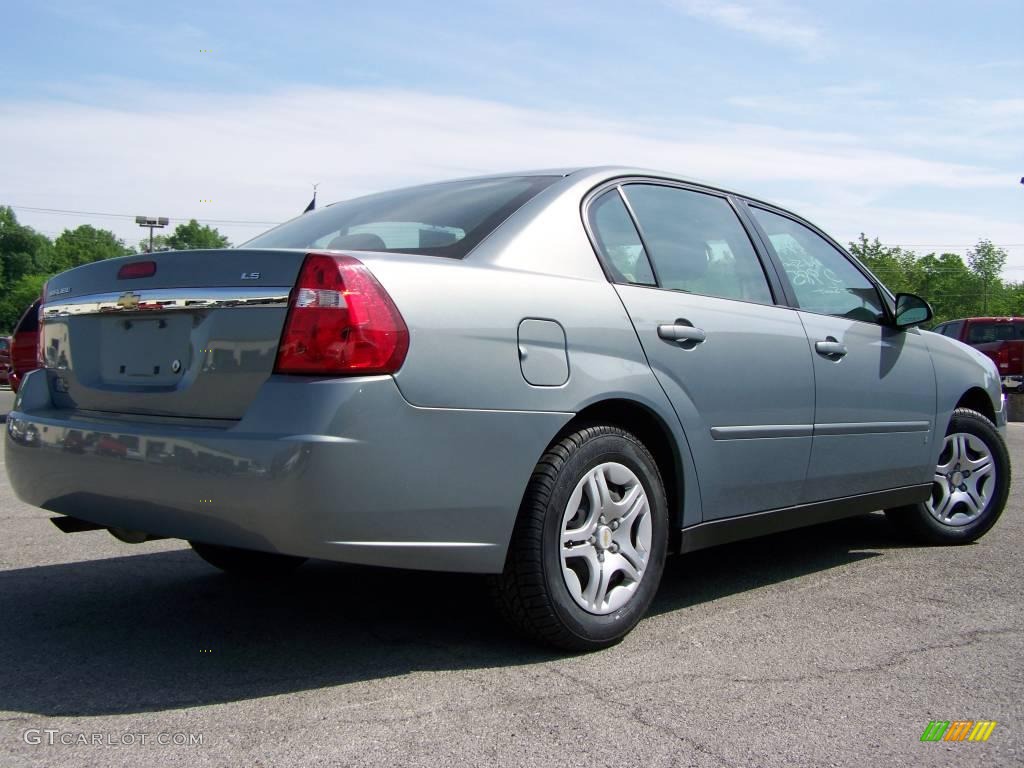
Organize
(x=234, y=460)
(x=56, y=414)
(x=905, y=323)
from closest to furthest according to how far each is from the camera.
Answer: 1. (x=234, y=460)
2. (x=56, y=414)
3. (x=905, y=323)

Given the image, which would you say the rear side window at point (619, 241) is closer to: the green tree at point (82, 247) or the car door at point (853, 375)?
the car door at point (853, 375)

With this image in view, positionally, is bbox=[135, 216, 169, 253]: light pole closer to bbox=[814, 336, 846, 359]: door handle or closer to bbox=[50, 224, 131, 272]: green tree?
bbox=[50, 224, 131, 272]: green tree

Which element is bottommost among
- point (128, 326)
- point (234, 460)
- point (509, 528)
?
point (509, 528)

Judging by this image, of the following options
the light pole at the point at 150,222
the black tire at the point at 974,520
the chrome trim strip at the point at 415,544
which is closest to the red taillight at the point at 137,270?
the chrome trim strip at the point at 415,544

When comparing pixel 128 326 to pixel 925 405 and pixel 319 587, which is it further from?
pixel 925 405

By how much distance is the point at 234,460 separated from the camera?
2750 mm

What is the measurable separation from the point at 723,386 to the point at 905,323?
4.95 feet

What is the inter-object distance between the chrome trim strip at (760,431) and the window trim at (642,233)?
0.48m

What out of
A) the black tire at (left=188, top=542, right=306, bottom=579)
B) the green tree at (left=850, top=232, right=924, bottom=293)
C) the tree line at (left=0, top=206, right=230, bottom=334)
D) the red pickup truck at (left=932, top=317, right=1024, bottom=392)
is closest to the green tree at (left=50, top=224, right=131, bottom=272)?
the tree line at (left=0, top=206, right=230, bottom=334)

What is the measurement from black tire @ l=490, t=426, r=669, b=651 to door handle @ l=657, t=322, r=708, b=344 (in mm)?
427

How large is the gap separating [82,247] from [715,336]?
452ft

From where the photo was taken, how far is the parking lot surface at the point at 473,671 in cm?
249

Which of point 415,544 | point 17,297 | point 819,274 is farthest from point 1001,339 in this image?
point 17,297

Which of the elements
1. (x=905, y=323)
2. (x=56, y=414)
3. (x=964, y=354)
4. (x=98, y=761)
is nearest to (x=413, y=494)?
(x=98, y=761)
